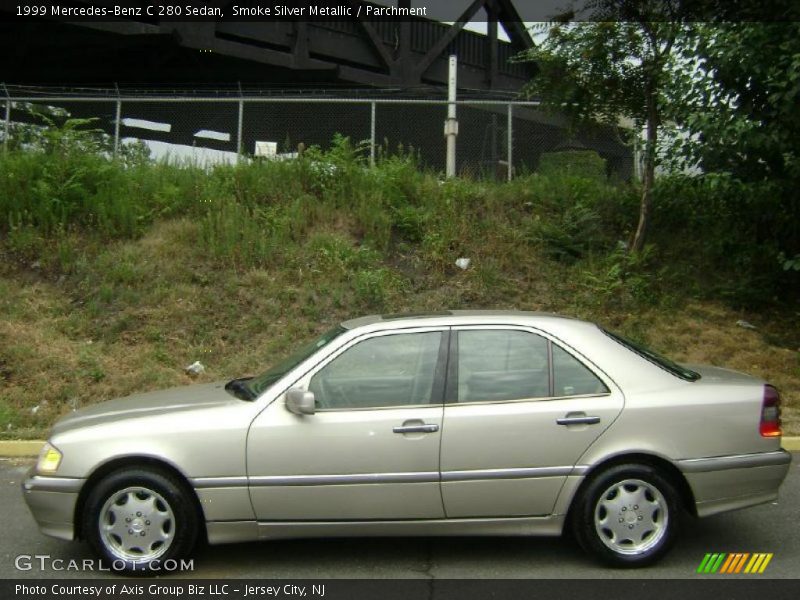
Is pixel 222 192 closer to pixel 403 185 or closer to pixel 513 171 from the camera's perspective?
pixel 403 185

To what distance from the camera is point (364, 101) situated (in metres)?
13.2

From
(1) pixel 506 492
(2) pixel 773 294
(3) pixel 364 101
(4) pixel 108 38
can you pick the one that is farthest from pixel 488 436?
(4) pixel 108 38

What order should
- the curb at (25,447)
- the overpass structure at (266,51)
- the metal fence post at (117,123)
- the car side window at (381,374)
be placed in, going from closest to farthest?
the car side window at (381,374) → the curb at (25,447) → the metal fence post at (117,123) → the overpass structure at (266,51)

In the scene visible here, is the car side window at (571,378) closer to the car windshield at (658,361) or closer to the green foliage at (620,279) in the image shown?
the car windshield at (658,361)

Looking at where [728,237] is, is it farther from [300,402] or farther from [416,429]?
[300,402]

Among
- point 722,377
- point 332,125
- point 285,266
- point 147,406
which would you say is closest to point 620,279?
point 285,266

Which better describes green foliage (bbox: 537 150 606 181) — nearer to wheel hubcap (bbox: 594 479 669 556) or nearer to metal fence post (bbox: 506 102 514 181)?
metal fence post (bbox: 506 102 514 181)

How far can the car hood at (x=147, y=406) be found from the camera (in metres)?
4.85

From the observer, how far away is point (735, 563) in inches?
193

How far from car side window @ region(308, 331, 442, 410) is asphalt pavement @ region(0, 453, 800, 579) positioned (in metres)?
0.98

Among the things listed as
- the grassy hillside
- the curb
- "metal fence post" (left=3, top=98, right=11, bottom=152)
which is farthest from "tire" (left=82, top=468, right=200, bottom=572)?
"metal fence post" (left=3, top=98, right=11, bottom=152)

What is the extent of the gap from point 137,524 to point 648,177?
916cm

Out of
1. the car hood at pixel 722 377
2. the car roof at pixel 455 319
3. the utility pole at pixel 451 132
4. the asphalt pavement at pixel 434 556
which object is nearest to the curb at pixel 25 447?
the asphalt pavement at pixel 434 556

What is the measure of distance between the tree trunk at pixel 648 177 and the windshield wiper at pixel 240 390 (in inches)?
292
